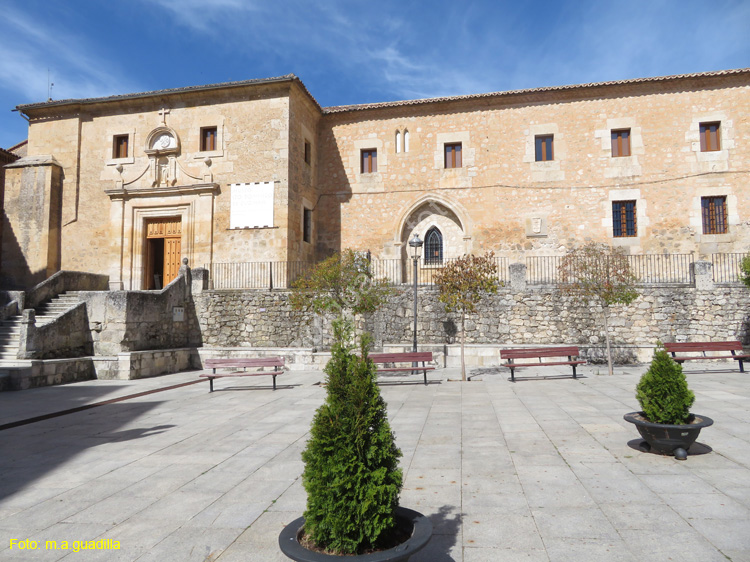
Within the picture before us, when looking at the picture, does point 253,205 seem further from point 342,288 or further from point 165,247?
point 342,288

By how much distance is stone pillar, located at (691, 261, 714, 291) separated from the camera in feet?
47.6

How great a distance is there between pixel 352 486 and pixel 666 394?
4.41 meters

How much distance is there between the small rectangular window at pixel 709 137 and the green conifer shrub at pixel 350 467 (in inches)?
827

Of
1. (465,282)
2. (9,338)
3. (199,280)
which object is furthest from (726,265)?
(9,338)

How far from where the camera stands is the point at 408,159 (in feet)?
67.9

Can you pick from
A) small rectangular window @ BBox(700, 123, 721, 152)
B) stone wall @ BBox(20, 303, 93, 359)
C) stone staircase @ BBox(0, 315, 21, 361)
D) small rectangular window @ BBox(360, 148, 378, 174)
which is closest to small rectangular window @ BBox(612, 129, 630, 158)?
small rectangular window @ BBox(700, 123, 721, 152)

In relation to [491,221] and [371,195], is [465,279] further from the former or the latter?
[371,195]

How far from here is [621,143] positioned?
1920cm

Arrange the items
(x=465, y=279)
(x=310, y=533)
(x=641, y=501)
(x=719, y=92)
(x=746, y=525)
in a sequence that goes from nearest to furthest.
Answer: (x=310, y=533)
(x=746, y=525)
(x=641, y=501)
(x=465, y=279)
(x=719, y=92)

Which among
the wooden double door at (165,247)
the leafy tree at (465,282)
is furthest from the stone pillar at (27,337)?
the leafy tree at (465,282)

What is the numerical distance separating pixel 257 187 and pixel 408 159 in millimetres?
6623

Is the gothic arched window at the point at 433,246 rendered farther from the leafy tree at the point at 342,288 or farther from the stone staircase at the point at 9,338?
the stone staircase at the point at 9,338

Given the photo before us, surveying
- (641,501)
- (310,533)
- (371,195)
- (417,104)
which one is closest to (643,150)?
(417,104)

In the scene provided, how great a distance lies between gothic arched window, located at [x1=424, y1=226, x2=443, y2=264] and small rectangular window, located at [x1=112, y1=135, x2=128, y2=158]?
522 inches
